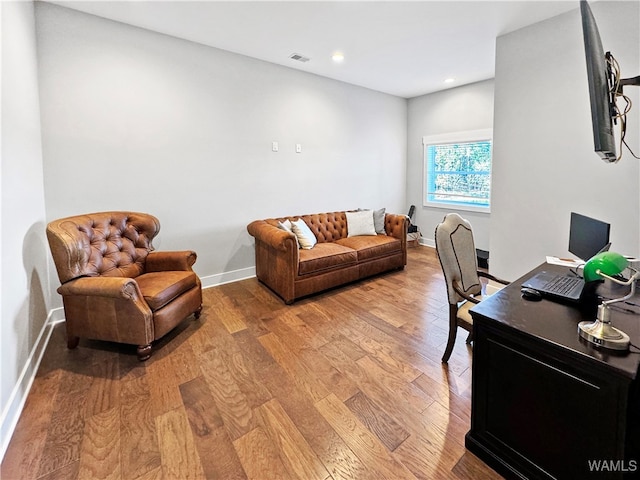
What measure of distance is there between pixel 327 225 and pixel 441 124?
285 centimetres

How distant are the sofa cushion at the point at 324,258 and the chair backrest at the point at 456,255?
1.53m

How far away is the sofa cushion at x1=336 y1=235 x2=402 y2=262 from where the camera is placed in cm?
380

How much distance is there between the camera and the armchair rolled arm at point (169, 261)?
9.27 feet

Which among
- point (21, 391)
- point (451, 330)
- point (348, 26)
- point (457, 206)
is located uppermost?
point (348, 26)

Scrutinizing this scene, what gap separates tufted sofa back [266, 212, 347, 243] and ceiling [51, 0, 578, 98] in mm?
1984

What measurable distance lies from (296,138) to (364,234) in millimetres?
1659

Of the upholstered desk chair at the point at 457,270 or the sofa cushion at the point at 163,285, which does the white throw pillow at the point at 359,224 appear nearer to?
the upholstered desk chair at the point at 457,270

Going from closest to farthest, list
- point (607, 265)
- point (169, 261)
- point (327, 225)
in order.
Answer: point (607, 265) → point (169, 261) → point (327, 225)

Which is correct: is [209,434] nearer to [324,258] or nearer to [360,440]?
[360,440]

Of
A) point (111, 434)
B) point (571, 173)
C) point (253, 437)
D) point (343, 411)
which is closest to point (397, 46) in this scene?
point (571, 173)

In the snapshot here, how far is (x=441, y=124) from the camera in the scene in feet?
17.3

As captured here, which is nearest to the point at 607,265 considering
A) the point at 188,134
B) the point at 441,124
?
the point at 188,134

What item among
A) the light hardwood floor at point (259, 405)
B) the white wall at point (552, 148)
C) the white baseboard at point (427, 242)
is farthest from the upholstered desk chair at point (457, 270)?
the white baseboard at point (427, 242)

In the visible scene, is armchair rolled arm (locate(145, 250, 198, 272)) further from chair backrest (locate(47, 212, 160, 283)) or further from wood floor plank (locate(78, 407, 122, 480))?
wood floor plank (locate(78, 407, 122, 480))
